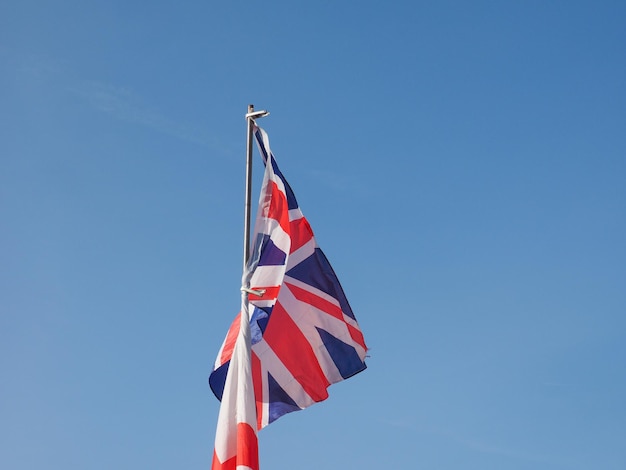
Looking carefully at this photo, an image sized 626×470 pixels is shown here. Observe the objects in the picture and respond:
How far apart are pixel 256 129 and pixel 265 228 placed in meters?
2.74

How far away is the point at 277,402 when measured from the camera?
910 inches

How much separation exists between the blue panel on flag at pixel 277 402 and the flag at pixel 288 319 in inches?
1.0

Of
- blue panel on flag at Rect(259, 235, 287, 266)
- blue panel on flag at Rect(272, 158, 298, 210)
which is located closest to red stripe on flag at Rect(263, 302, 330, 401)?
blue panel on flag at Rect(259, 235, 287, 266)

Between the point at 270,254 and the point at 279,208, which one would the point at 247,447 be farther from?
the point at 279,208

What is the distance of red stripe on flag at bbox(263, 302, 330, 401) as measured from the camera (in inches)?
930

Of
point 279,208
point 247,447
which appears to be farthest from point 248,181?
point 247,447

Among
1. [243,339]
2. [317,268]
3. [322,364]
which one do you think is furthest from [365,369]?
[243,339]

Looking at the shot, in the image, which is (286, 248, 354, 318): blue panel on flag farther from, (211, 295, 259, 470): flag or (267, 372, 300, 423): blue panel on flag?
(211, 295, 259, 470): flag

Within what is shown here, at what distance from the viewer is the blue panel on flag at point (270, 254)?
73.8 feet

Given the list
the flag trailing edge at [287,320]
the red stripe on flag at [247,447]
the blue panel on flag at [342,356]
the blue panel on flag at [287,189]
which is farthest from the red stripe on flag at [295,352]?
the red stripe on flag at [247,447]

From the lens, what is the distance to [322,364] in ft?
79.4

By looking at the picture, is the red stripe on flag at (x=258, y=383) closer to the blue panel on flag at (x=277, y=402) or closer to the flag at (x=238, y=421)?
the blue panel on flag at (x=277, y=402)

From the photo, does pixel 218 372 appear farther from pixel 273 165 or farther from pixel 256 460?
pixel 273 165

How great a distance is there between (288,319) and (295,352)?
90cm
